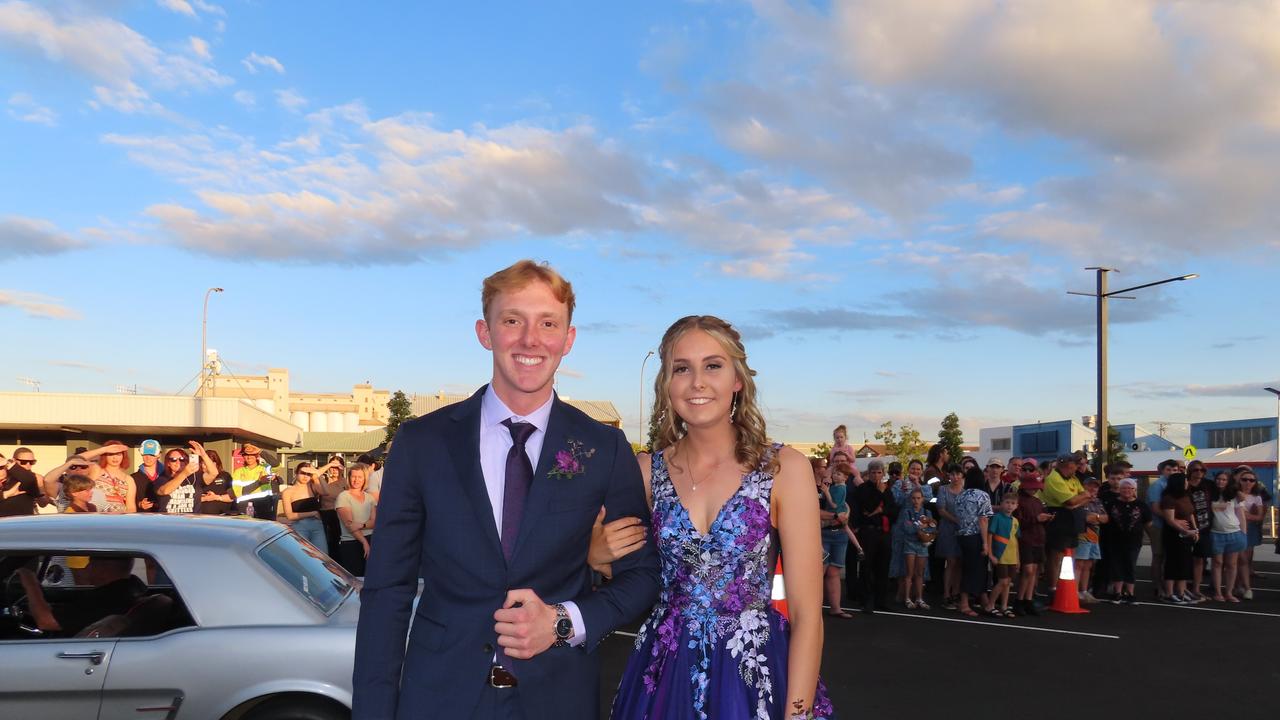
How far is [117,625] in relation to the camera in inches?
172

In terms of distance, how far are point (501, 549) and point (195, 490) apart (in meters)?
9.59

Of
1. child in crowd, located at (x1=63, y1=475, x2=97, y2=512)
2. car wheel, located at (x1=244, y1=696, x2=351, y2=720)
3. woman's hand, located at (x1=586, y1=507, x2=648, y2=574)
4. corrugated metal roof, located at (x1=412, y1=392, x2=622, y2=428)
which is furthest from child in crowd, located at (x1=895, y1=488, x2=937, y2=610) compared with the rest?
corrugated metal roof, located at (x1=412, y1=392, x2=622, y2=428)

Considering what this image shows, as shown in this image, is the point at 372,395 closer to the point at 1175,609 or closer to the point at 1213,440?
the point at 1213,440

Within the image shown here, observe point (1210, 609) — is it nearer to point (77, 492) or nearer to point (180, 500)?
point (180, 500)

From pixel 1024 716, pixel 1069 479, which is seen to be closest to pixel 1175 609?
pixel 1069 479

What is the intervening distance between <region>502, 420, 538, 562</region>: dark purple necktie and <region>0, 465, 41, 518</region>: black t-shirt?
32.7 ft

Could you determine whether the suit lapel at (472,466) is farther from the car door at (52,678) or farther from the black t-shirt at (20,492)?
the black t-shirt at (20,492)

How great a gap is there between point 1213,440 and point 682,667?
84.8m

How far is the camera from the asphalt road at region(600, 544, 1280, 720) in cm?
721

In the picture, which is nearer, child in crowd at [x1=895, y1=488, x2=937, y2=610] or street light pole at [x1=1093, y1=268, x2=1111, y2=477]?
child in crowd at [x1=895, y1=488, x2=937, y2=610]

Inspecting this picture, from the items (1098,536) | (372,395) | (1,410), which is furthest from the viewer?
(372,395)

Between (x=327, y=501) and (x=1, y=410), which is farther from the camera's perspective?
(x=1, y=410)

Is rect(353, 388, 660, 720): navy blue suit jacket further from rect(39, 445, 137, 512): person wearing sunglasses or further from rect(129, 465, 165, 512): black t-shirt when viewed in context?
rect(129, 465, 165, 512): black t-shirt

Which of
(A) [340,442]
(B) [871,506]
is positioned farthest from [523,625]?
(A) [340,442]
